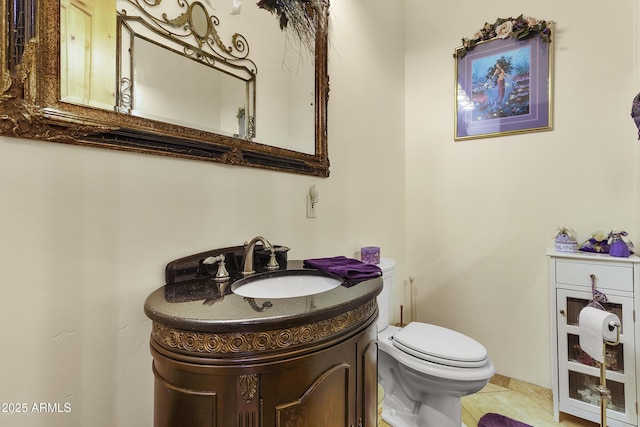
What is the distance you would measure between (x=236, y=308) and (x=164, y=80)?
0.78m

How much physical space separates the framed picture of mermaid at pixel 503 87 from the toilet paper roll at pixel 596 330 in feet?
3.54

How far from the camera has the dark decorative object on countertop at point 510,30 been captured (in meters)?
1.74

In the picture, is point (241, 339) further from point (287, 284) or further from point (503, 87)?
point (503, 87)

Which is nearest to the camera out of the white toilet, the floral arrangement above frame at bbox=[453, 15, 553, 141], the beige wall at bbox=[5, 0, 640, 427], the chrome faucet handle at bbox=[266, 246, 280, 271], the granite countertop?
the granite countertop

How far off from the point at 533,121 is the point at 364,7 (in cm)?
130

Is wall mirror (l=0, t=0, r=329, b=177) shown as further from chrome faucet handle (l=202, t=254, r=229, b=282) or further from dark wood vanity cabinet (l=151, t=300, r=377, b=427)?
dark wood vanity cabinet (l=151, t=300, r=377, b=427)

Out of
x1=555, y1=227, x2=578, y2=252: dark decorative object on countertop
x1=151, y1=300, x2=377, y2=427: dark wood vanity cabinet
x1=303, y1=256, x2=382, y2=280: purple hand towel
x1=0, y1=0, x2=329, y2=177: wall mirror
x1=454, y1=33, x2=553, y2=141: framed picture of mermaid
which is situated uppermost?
x1=454, y1=33, x2=553, y2=141: framed picture of mermaid

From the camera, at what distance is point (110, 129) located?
79cm

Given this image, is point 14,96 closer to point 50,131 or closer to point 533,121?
point 50,131

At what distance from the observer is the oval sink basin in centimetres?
95

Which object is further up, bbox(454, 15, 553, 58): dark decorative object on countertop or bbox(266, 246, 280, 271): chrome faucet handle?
bbox(454, 15, 553, 58): dark decorative object on countertop

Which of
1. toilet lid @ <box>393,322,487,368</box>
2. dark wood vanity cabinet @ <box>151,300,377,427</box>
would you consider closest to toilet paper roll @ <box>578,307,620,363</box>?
toilet lid @ <box>393,322,487,368</box>

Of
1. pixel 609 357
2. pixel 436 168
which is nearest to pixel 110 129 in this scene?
pixel 436 168

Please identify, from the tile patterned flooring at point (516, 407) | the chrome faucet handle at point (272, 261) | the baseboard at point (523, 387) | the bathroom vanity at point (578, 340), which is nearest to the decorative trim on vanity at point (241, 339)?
the chrome faucet handle at point (272, 261)
